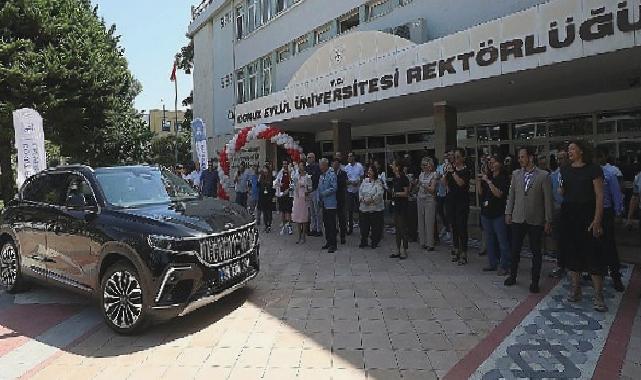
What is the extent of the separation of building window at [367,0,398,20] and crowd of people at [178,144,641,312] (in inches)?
275

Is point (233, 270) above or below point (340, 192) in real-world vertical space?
below

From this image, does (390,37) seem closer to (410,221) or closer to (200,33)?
(410,221)

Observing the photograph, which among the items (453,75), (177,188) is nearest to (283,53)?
(453,75)

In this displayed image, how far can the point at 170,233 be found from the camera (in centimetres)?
488

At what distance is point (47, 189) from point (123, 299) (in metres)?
2.41

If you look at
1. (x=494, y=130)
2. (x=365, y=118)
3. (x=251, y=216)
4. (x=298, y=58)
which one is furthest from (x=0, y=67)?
(x=494, y=130)

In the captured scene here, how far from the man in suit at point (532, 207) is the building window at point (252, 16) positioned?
→ 19992 mm

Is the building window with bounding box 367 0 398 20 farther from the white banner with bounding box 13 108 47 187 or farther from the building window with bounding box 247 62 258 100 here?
the white banner with bounding box 13 108 47 187

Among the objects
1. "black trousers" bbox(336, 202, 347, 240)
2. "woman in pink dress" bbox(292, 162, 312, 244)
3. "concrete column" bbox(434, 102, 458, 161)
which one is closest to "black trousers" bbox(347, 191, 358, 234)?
"black trousers" bbox(336, 202, 347, 240)

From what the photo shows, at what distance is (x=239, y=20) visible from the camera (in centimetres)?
2553

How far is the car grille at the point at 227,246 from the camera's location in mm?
5039

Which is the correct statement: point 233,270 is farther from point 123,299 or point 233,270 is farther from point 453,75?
point 453,75

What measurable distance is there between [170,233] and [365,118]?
1208 cm

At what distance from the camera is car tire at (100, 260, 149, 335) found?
493 centimetres
